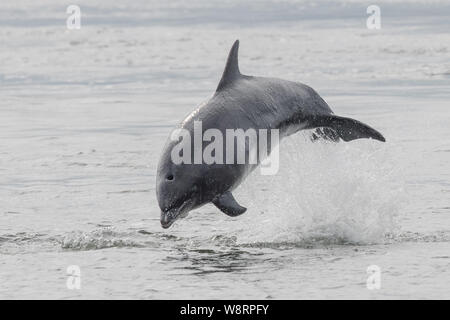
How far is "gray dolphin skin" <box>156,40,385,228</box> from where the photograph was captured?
8.12 m

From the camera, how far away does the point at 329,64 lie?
23.7m

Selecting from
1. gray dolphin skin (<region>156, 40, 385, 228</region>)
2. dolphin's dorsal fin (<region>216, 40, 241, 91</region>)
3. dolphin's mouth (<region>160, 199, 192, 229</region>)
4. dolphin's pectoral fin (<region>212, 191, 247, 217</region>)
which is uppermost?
dolphin's dorsal fin (<region>216, 40, 241, 91</region>)

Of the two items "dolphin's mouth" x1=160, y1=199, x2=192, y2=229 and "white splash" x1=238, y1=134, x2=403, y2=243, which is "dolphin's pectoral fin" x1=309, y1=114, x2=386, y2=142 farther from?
"dolphin's mouth" x1=160, y1=199, x2=192, y2=229

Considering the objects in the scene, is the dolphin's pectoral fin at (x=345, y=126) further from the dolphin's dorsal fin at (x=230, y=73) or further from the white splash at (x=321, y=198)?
the dolphin's dorsal fin at (x=230, y=73)

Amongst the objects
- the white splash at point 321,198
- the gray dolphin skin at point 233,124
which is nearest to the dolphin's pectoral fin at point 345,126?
the gray dolphin skin at point 233,124

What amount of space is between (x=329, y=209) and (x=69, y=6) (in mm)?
36851

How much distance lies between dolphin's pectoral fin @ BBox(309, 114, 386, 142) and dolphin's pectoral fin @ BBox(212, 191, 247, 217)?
1.83 m

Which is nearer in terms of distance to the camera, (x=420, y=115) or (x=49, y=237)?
(x=49, y=237)

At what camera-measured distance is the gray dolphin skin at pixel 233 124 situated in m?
8.12

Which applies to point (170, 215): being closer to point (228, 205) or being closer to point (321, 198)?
point (228, 205)

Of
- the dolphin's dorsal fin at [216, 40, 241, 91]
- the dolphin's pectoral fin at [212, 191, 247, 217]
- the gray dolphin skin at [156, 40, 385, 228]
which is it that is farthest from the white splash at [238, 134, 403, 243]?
the dolphin's dorsal fin at [216, 40, 241, 91]

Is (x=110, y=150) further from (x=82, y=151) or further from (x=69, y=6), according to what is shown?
(x=69, y=6)

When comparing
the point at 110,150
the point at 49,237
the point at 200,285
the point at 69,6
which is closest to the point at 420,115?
the point at 110,150

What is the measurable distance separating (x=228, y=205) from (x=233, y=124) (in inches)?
25.6
